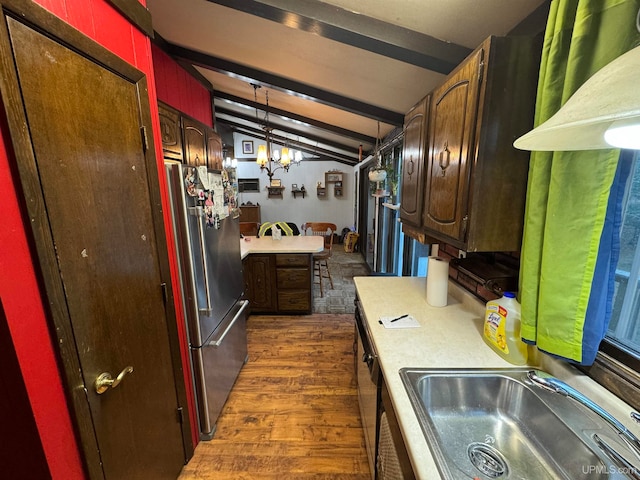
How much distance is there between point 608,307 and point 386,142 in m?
3.21

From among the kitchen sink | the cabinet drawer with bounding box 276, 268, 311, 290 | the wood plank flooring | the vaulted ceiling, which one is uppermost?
the vaulted ceiling

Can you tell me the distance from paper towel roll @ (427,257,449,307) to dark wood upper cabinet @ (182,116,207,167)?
2.39 metres

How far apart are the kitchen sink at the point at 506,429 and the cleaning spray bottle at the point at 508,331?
0.06 meters

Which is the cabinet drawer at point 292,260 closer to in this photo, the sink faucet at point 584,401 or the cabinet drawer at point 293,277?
the cabinet drawer at point 293,277

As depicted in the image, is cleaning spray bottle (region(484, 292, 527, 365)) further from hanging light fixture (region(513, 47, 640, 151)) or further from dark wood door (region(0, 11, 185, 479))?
dark wood door (region(0, 11, 185, 479))

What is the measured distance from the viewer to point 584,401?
31.1 inches

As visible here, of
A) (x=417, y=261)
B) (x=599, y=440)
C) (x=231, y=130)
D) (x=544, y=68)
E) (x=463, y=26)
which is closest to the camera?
(x=599, y=440)

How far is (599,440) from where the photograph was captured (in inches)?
28.4

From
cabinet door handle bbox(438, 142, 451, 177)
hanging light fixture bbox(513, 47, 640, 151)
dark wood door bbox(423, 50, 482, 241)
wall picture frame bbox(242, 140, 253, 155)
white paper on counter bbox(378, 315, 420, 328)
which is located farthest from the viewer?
wall picture frame bbox(242, 140, 253, 155)

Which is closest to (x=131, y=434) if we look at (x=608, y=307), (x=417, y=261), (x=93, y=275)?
(x=93, y=275)

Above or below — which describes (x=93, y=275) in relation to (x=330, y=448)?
above

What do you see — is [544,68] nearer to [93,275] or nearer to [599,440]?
[599,440]

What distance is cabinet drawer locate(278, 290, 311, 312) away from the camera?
10.6 feet

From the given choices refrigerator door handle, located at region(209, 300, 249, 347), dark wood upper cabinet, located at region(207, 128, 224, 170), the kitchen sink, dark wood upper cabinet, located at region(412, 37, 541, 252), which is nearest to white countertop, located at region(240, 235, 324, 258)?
refrigerator door handle, located at region(209, 300, 249, 347)
